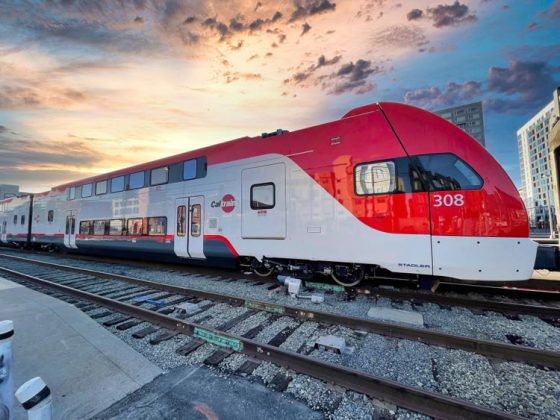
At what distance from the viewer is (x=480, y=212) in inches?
201

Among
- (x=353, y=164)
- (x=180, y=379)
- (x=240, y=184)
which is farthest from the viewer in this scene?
(x=240, y=184)

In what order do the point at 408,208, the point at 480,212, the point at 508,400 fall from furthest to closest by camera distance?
the point at 408,208
the point at 480,212
the point at 508,400

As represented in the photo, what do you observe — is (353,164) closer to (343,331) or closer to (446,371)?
(343,331)

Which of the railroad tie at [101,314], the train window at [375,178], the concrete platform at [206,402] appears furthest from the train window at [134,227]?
the concrete platform at [206,402]

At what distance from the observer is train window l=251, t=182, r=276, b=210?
734 cm

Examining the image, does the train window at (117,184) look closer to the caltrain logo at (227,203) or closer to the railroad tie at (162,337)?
the caltrain logo at (227,203)

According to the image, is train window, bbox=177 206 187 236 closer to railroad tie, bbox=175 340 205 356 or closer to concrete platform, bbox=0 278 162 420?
concrete platform, bbox=0 278 162 420

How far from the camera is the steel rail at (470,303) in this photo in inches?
203

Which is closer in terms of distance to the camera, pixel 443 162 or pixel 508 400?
pixel 508 400

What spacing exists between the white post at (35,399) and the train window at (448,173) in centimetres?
581

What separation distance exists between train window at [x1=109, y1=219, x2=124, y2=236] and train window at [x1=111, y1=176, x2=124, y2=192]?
132cm

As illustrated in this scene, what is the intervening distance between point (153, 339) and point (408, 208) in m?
4.90

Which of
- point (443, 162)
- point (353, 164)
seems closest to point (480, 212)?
point (443, 162)

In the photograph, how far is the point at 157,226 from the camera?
10.5m
